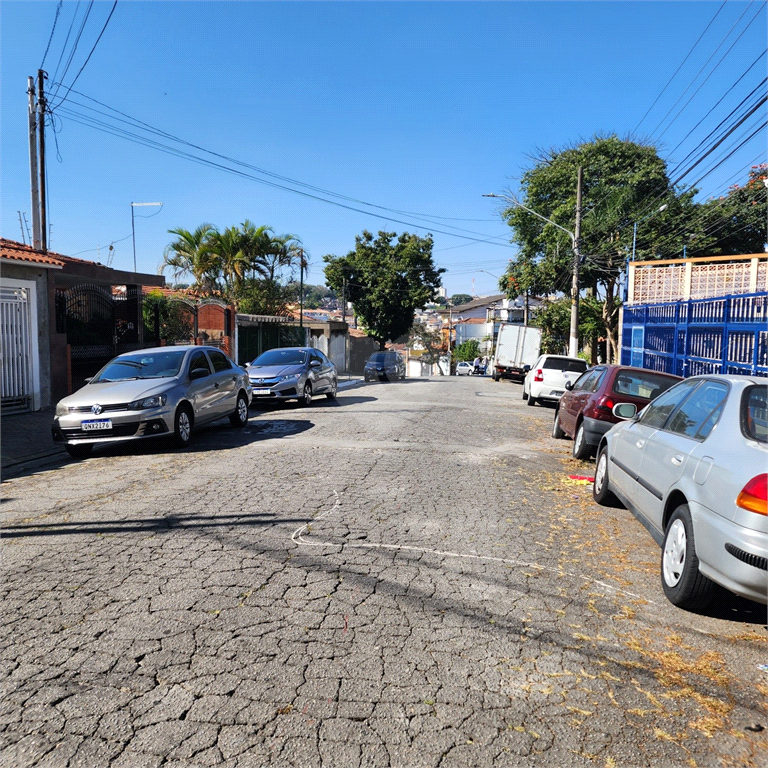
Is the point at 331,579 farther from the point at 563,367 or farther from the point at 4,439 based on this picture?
the point at 563,367

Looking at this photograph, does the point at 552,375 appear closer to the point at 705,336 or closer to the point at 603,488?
the point at 705,336

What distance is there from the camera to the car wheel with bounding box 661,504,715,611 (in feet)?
13.9

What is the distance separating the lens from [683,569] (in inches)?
171

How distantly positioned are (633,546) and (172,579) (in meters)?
3.81

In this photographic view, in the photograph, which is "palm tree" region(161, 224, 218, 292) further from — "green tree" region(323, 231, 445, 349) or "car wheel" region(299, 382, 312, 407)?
"green tree" region(323, 231, 445, 349)

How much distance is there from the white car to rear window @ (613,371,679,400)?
940 centimetres

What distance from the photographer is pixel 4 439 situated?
37.0ft

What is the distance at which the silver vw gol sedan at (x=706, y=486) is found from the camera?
12.4 feet

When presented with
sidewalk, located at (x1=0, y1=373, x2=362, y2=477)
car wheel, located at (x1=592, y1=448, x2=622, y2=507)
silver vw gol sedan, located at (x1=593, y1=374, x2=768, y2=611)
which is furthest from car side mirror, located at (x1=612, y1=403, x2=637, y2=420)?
sidewalk, located at (x1=0, y1=373, x2=362, y2=477)

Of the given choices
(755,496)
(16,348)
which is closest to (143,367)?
(16,348)

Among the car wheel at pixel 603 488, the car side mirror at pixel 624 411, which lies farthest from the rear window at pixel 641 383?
the car side mirror at pixel 624 411

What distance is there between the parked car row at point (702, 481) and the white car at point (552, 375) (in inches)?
491

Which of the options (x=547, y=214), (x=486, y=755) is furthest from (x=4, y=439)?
(x=547, y=214)

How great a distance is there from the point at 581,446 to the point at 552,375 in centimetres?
985
